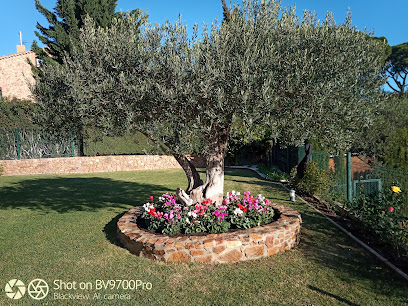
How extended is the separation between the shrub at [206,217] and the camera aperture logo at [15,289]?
2714 mm

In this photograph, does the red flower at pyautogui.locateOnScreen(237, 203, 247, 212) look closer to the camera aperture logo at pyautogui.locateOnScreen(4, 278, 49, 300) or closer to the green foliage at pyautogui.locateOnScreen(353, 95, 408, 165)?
the camera aperture logo at pyautogui.locateOnScreen(4, 278, 49, 300)

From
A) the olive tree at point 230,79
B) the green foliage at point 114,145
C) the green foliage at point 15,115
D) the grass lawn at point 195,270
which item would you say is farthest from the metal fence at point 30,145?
the olive tree at point 230,79

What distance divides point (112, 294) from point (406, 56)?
5236 cm

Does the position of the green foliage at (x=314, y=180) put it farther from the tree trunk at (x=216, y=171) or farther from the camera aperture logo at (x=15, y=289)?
the camera aperture logo at (x=15, y=289)

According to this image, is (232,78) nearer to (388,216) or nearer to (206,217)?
(206,217)

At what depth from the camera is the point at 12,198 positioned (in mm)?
12734

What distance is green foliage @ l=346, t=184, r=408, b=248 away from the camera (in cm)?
598

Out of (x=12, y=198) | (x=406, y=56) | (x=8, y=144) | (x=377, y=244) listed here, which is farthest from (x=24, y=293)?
(x=406, y=56)

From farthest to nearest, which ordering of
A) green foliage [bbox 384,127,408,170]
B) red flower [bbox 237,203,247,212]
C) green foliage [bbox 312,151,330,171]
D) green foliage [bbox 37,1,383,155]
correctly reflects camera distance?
green foliage [bbox 312,151,330,171] < green foliage [bbox 384,127,408,170] < red flower [bbox 237,203,247,212] < green foliage [bbox 37,1,383,155]

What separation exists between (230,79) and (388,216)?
4276 mm

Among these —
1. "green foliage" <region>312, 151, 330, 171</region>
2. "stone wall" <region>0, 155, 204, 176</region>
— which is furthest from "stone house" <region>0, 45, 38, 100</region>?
"green foliage" <region>312, 151, 330, 171</region>

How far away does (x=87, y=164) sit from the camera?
72.6ft

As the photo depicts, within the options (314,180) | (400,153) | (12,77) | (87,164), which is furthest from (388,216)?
(12,77)

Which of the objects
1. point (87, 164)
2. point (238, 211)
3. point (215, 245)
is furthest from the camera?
point (87, 164)
